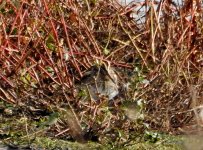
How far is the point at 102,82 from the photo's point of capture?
13.7 feet

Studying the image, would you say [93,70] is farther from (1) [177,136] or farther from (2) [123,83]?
(1) [177,136]

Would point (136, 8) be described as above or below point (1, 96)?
above

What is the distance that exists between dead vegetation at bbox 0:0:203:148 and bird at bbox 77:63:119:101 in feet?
0.15

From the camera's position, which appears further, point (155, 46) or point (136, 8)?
point (136, 8)

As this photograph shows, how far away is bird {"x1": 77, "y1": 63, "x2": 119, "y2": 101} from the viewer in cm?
412

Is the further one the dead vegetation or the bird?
the bird

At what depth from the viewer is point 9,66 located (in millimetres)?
4227

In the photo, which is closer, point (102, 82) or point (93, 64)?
point (102, 82)

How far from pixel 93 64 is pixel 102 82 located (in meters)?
0.18

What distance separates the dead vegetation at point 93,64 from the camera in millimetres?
4020

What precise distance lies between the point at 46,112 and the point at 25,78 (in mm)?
254

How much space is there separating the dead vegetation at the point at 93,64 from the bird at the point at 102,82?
46 millimetres

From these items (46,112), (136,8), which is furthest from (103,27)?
(46,112)

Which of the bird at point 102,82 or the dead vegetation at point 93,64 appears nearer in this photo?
the dead vegetation at point 93,64
